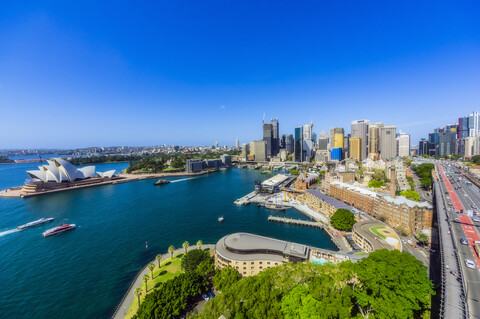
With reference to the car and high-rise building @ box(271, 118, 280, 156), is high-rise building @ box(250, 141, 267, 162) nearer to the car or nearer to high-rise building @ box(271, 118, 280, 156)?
high-rise building @ box(271, 118, 280, 156)

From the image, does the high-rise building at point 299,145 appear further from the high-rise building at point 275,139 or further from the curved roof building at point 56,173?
the curved roof building at point 56,173

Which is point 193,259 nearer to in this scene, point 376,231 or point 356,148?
point 376,231

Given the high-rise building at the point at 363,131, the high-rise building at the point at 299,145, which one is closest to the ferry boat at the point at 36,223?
the high-rise building at the point at 299,145

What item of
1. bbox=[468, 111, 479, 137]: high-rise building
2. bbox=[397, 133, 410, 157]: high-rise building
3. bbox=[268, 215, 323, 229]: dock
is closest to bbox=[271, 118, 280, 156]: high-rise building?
bbox=[397, 133, 410, 157]: high-rise building

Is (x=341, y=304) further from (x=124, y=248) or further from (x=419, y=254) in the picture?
(x=124, y=248)

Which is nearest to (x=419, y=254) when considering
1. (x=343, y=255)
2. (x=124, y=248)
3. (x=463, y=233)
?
(x=463, y=233)

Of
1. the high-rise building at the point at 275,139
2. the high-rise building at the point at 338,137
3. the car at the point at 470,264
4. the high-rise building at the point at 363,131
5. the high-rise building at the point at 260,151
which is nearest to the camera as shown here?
the car at the point at 470,264

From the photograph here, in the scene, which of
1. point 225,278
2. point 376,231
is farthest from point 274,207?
point 225,278
